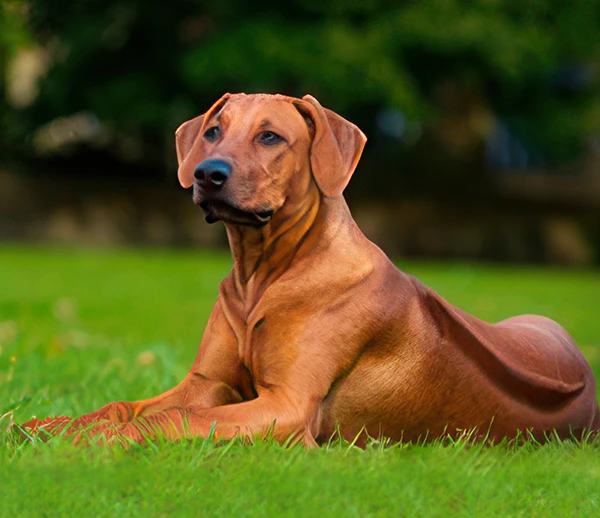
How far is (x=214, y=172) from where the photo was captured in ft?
13.6

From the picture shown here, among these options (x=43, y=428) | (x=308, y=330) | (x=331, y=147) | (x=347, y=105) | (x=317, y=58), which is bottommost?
(x=43, y=428)

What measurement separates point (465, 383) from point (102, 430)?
1.44 meters

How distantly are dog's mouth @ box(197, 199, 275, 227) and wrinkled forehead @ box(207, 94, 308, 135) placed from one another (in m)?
0.35

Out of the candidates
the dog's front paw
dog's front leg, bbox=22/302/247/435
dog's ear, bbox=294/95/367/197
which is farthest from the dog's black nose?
the dog's front paw

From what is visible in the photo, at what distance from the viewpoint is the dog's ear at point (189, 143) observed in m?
4.50

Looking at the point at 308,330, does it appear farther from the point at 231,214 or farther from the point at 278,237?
the point at 231,214

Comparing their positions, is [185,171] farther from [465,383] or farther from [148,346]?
[148,346]

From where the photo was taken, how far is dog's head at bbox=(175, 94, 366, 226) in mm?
4188

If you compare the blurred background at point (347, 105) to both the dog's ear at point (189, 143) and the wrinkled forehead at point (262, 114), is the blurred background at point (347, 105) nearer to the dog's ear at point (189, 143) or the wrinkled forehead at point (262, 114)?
the dog's ear at point (189, 143)

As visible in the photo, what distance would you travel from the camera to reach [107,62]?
22.6 meters

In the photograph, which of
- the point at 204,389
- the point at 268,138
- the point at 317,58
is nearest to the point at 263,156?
the point at 268,138

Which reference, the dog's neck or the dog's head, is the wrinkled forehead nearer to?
the dog's head

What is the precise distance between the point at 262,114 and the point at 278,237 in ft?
1.56

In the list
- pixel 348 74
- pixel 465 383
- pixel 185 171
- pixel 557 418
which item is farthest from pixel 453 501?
pixel 348 74
